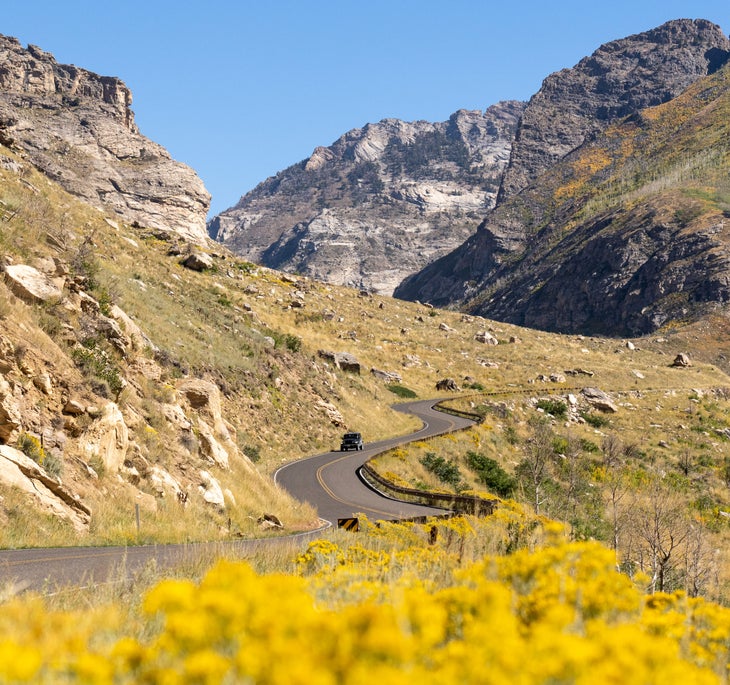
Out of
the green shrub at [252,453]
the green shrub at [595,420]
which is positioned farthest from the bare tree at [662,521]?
the green shrub at [252,453]

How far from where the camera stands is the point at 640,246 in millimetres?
131875

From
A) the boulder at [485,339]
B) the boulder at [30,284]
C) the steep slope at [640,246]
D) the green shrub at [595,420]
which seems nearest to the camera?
the boulder at [30,284]

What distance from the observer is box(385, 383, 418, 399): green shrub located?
5753 cm

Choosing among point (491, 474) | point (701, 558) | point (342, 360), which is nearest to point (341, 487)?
point (491, 474)

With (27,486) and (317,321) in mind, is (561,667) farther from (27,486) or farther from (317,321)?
(317,321)

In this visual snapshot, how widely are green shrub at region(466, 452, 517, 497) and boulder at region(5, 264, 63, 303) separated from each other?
22.6 m

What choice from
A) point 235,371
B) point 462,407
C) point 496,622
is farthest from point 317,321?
point 496,622

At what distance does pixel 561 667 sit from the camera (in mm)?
1925

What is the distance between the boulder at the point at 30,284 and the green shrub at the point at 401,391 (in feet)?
139

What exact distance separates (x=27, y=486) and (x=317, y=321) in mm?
54143

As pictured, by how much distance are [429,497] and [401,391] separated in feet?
119

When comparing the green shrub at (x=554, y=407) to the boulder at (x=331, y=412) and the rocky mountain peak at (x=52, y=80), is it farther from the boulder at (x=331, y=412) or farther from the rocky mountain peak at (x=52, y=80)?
the rocky mountain peak at (x=52, y=80)

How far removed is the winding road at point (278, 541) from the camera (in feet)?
27.0

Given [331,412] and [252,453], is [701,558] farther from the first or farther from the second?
[331,412]
